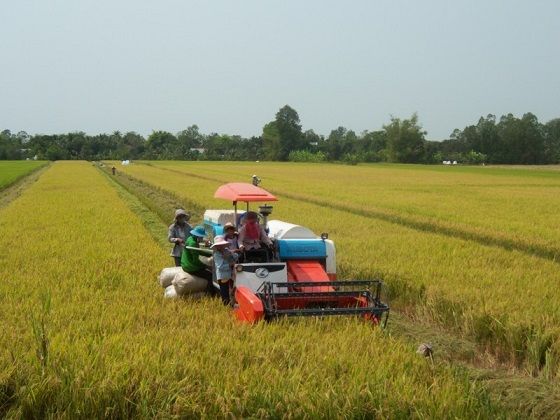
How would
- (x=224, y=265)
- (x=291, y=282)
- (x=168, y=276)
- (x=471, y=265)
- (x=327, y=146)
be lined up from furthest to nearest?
(x=327, y=146) → (x=471, y=265) → (x=168, y=276) → (x=224, y=265) → (x=291, y=282)

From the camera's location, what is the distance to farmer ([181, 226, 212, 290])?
7906 mm

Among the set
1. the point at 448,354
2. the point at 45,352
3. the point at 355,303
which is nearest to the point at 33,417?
the point at 45,352

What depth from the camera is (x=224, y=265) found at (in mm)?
7184

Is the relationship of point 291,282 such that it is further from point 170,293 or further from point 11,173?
point 11,173

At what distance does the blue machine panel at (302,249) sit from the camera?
770 cm

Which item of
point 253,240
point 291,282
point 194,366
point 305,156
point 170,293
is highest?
point 253,240

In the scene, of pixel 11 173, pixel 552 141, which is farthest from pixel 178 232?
pixel 552 141

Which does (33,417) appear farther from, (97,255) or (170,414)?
(97,255)

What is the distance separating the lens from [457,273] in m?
9.23

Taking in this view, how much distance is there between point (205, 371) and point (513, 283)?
5441 millimetres

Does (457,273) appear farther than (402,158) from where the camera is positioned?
No

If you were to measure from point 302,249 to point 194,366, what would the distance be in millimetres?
3359

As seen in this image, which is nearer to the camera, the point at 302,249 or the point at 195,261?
the point at 302,249

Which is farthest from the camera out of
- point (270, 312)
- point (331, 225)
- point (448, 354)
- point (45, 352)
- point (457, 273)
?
point (331, 225)
